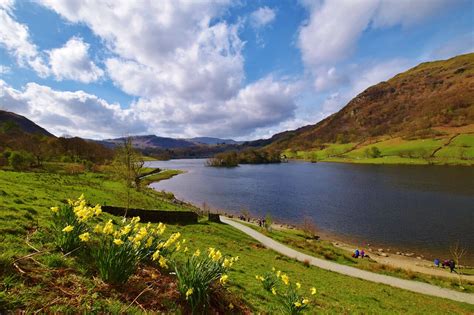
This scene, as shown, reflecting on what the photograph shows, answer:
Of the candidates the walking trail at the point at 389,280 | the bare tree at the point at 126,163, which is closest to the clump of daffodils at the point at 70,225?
the walking trail at the point at 389,280

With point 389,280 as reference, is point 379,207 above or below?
below

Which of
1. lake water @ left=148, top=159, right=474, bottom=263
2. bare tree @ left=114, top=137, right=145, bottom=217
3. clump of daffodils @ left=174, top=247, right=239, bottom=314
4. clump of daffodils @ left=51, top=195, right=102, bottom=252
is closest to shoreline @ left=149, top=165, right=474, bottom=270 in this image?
lake water @ left=148, top=159, right=474, bottom=263

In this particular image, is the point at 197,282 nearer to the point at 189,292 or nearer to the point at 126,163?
the point at 189,292

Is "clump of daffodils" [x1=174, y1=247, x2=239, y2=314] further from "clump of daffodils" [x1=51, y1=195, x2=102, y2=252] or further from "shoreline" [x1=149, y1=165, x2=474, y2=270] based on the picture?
"shoreline" [x1=149, y1=165, x2=474, y2=270]

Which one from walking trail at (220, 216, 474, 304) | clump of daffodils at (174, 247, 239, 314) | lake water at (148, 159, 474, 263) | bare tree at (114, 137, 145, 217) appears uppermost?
bare tree at (114, 137, 145, 217)

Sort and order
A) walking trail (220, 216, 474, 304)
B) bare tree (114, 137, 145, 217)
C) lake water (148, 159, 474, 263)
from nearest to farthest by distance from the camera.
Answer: walking trail (220, 216, 474, 304) → bare tree (114, 137, 145, 217) → lake water (148, 159, 474, 263)

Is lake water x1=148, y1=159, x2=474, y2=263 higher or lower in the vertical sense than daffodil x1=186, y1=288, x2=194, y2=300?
lower

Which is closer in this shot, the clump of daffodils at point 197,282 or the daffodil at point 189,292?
the daffodil at point 189,292

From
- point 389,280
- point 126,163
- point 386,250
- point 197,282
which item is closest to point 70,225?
point 197,282

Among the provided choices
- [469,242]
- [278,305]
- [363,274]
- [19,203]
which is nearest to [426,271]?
[363,274]

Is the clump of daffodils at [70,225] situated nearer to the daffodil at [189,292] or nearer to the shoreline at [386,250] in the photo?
the daffodil at [189,292]

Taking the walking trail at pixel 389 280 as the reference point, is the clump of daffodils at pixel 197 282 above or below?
above

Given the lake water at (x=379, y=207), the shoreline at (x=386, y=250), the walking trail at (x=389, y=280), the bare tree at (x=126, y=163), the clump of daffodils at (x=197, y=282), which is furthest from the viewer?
the lake water at (x=379, y=207)

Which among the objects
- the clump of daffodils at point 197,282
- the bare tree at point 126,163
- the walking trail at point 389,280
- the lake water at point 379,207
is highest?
the bare tree at point 126,163
